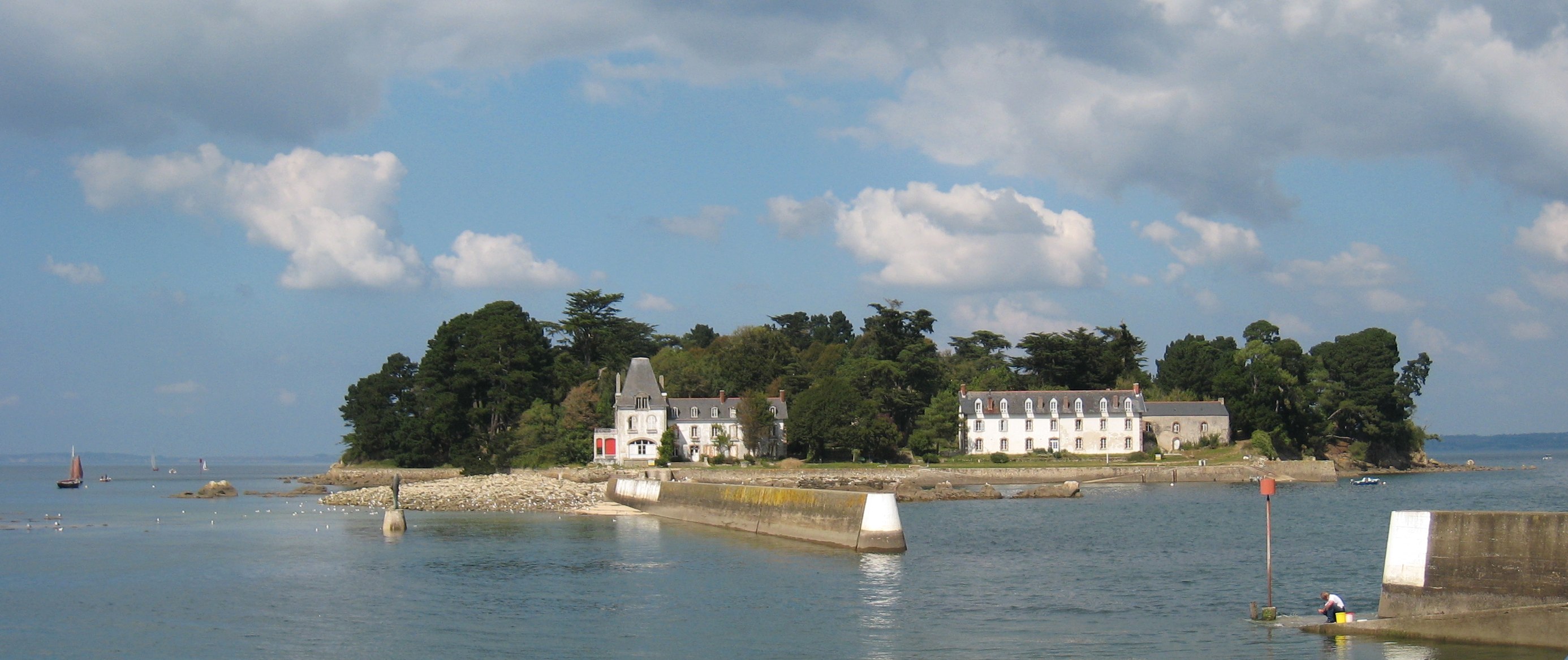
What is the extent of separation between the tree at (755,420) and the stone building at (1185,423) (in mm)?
30130

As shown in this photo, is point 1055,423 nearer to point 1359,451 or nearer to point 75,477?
point 1359,451

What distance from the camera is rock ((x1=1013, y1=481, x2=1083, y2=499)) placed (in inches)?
2603

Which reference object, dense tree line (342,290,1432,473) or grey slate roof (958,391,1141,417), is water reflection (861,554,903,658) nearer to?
dense tree line (342,290,1432,473)

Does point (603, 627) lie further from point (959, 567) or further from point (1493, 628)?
point (1493, 628)

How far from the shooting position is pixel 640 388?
3447 inches

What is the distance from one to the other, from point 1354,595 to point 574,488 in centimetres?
4524

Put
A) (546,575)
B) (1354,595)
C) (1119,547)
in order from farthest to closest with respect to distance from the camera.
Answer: (1119,547), (546,575), (1354,595)

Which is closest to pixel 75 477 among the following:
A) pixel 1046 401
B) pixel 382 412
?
pixel 382 412

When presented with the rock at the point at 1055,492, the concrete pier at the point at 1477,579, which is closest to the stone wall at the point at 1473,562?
the concrete pier at the point at 1477,579

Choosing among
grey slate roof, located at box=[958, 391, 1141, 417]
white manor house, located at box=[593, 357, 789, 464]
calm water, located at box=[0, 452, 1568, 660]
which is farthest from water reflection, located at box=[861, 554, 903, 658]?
grey slate roof, located at box=[958, 391, 1141, 417]

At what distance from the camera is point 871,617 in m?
24.3

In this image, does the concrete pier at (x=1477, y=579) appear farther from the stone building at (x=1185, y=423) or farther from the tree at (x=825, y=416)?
the stone building at (x=1185, y=423)

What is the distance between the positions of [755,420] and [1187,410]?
34776 mm

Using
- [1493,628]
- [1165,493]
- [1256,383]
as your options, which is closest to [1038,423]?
[1256,383]
